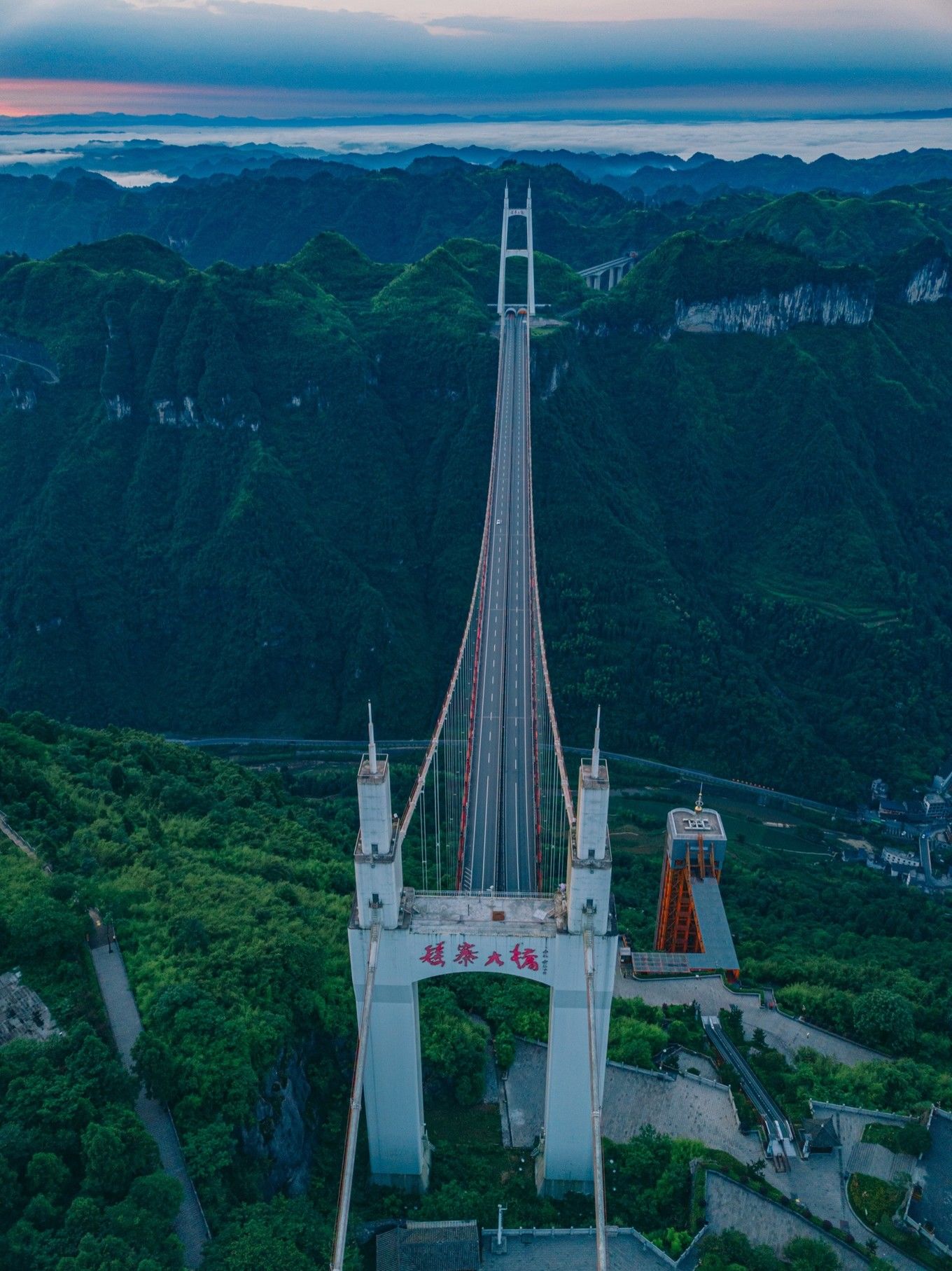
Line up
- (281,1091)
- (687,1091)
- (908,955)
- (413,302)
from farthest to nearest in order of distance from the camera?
(413,302) < (908,955) < (687,1091) < (281,1091)

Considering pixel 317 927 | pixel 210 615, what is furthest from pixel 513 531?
pixel 317 927

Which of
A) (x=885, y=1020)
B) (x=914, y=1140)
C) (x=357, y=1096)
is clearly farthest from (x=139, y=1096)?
(x=885, y=1020)

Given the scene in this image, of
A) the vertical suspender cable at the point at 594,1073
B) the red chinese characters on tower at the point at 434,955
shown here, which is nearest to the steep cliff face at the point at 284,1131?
the red chinese characters on tower at the point at 434,955

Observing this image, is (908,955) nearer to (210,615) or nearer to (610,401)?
(210,615)

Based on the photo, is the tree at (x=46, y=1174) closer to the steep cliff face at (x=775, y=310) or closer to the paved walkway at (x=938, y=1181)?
the paved walkway at (x=938, y=1181)

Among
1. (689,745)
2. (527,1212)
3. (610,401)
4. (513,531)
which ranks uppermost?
(610,401)

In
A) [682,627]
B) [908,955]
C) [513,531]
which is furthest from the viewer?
[682,627]

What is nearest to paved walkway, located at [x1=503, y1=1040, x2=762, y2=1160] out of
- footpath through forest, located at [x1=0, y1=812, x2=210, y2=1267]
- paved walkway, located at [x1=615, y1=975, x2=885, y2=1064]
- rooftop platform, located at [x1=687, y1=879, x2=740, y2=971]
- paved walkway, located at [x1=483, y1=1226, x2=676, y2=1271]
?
paved walkway, located at [x1=483, y1=1226, x2=676, y2=1271]
